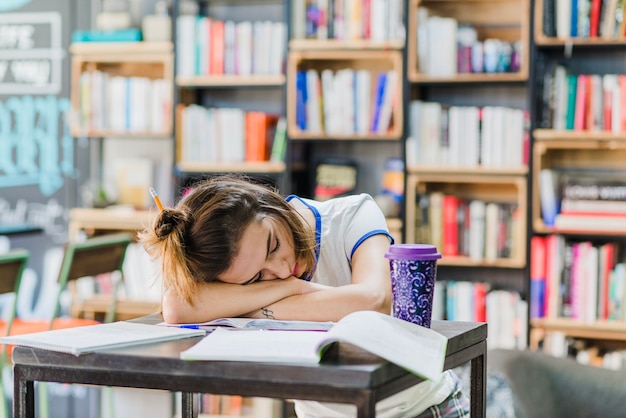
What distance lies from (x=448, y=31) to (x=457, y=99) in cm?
36

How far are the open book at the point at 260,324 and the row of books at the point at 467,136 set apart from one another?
2486mm

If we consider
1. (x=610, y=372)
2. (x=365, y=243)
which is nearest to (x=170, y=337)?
(x=365, y=243)

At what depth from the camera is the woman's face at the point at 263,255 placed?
1.55 meters

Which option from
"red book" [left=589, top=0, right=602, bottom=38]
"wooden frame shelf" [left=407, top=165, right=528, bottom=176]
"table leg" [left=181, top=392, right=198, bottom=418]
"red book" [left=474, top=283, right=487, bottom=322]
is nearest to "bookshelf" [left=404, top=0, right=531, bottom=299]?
"wooden frame shelf" [left=407, top=165, right=528, bottom=176]

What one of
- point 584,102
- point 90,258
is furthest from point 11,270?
point 584,102

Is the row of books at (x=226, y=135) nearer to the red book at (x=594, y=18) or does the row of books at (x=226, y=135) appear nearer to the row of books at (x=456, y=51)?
the row of books at (x=456, y=51)

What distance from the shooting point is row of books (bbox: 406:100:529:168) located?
150 inches

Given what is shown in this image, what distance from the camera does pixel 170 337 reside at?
1.31 m

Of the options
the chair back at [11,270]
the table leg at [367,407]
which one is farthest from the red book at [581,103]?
the table leg at [367,407]

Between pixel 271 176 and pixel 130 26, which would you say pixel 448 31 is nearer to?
pixel 271 176

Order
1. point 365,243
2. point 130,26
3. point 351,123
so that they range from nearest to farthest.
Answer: point 365,243 → point 351,123 → point 130,26

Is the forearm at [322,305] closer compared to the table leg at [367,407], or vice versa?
the table leg at [367,407]

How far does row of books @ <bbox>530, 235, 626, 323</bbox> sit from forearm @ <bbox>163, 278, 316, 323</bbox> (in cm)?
237

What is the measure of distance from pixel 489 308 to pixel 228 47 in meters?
1.59
